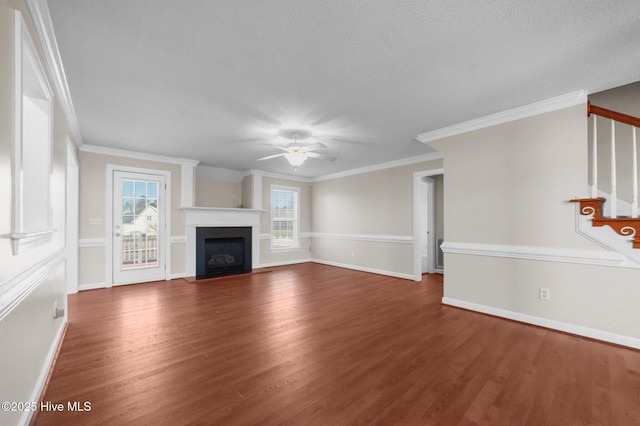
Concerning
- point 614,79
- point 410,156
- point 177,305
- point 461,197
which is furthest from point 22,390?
point 410,156

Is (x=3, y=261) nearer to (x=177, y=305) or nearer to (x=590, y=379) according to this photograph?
(x=177, y=305)

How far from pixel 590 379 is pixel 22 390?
375 cm

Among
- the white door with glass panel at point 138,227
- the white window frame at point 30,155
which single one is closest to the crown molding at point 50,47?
the white window frame at point 30,155

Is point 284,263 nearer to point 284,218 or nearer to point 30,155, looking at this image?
point 284,218

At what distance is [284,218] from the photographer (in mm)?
7238

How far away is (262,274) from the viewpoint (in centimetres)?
584

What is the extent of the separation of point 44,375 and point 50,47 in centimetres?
238

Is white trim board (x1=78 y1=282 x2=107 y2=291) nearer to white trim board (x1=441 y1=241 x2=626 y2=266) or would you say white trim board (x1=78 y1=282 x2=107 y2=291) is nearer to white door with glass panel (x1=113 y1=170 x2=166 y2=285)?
white door with glass panel (x1=113 y1=170 x2=166 y2=285)

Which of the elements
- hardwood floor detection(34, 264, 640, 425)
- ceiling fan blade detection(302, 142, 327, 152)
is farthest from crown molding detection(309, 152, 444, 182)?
hardwood floor detection(34, 264, 640, 425)

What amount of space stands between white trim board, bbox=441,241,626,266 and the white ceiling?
164 centimetres

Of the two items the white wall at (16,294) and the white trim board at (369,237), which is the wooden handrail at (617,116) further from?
the white wall at (16,294)

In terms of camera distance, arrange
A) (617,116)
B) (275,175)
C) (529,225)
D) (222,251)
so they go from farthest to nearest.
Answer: (275,175)
(222,251)
(529,225)
(617,116)

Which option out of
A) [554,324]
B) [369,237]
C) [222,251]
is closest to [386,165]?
[369,237]

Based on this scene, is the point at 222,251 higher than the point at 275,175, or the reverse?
the point at 275,175
